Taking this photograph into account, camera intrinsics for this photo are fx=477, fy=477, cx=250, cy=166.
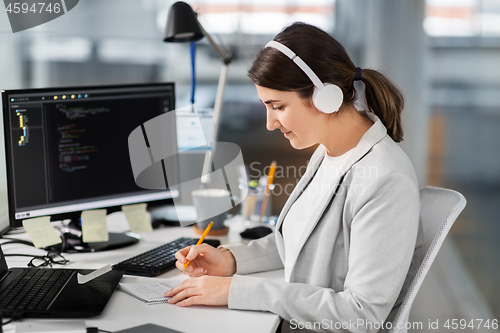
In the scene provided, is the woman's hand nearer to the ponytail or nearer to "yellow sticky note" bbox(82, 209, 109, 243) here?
"yellow sticky note" bbox(82, 209, 109, 243)

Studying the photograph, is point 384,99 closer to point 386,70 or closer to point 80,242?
point 80,242

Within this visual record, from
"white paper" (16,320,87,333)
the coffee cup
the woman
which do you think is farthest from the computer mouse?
"white paper" (16,320,87,333)

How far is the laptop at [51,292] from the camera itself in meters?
0.87

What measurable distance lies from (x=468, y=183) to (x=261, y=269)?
1331 mm

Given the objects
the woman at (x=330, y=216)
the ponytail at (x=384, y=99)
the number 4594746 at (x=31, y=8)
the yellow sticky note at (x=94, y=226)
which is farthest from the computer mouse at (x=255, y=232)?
the number 4594746 at (x=31, y=8)

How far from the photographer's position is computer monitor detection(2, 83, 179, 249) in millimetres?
1216

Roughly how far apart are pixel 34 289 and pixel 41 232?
320 mm

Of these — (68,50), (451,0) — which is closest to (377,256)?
(68,50)

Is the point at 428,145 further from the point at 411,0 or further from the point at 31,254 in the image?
the point at 31,254

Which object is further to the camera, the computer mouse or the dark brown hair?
the computer mouse

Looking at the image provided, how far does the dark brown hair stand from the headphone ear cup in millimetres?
26

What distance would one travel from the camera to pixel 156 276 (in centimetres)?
112

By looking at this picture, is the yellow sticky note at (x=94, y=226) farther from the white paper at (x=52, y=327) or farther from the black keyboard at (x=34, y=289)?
the white paper at (x=52, y=327)

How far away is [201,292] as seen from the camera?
3.11 feet
